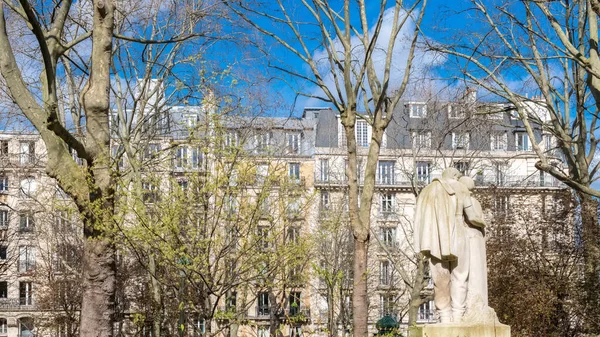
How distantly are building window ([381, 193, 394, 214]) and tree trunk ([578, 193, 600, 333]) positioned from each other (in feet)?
101

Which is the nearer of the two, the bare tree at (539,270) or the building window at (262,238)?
the building window at (262,238)

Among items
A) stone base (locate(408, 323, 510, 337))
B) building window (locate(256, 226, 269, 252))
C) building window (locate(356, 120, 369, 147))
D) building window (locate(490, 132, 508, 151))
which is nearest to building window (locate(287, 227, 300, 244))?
building window (locate(256, 226, 269, 252))

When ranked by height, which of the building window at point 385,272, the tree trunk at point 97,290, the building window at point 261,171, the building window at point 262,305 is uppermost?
the building window at point 261,171

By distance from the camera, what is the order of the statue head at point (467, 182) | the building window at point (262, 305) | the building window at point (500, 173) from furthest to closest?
the building window at point (262, 305)
the building window at point (500, 173)
the statue head at point (467, 182)

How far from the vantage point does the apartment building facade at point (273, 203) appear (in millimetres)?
12531

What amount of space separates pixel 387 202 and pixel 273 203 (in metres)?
40.0

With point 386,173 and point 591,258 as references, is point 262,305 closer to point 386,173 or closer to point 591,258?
point 386,173

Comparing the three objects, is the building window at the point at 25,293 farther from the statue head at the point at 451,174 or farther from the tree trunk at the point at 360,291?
the statue head at the point at 451,174

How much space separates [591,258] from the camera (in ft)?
63.8

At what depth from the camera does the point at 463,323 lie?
33.1ft

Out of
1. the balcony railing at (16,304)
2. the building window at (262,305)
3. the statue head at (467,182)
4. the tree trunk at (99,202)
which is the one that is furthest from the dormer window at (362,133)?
the statue head at (467,182)

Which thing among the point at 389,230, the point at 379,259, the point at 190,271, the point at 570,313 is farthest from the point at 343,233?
the point at 190,271

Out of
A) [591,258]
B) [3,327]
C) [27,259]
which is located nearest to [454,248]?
[591,258]

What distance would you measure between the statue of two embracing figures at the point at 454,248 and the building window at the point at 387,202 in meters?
40.9
